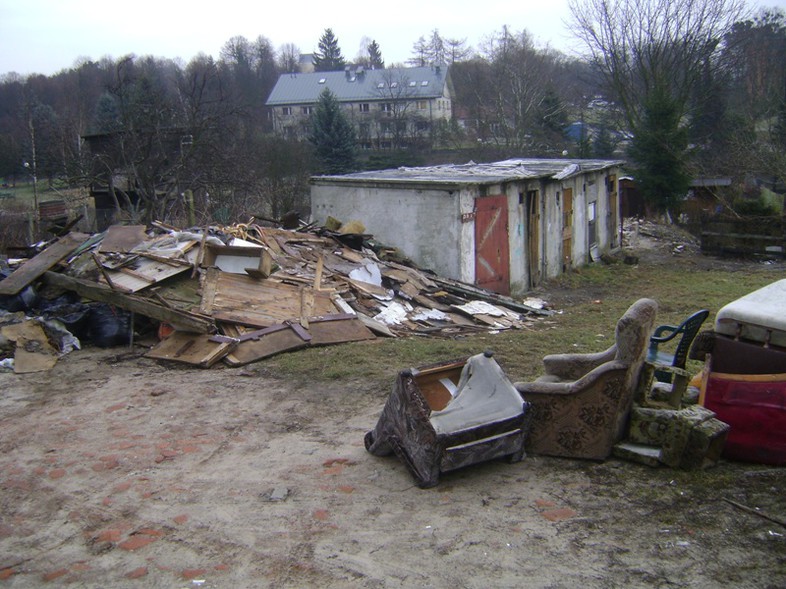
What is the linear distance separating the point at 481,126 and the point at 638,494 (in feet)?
143

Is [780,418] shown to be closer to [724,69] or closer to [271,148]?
[271,148]

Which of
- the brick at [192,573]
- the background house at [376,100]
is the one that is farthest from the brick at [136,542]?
the background house at [376,100]

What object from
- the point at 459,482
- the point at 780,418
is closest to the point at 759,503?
Answer: the point at 780,418

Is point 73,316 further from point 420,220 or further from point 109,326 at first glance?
point 420,220

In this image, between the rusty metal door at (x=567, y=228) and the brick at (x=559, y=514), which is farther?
the rusty metal door at (x=567, y=228)

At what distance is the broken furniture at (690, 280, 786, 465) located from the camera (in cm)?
490

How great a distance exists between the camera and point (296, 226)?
51.1 feet

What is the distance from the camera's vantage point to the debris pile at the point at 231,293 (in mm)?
9727

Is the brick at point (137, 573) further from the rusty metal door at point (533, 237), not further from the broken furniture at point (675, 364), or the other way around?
the rusty metal door at point (533, 237)

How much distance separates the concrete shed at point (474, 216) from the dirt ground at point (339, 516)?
875cm

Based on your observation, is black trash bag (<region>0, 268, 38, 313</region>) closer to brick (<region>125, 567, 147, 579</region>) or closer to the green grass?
the green grass

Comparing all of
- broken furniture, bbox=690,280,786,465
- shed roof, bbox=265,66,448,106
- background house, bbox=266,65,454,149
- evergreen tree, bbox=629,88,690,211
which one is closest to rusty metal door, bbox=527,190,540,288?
evergreen tree, bbox=629,88,690,211

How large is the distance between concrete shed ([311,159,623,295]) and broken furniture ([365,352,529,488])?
970 cm

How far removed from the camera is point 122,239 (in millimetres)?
11812
